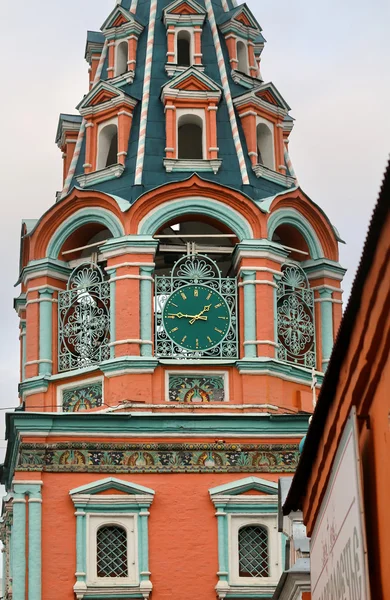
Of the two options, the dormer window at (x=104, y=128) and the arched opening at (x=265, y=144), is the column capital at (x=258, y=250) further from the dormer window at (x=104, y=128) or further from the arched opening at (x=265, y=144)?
the dormer window at (x=104, y=128)

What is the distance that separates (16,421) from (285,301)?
18.3 ft

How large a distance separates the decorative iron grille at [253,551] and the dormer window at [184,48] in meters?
9.86

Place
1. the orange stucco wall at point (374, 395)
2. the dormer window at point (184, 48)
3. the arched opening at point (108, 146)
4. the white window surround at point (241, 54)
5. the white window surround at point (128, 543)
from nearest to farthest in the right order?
the orange stucco wall at point (374, 395), the white window surround at point (128, 543), the arched opening at point (108, 146), the dormer window at point (184, 48), the white window surround at point (241, 54)

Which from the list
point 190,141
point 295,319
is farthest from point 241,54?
point 295,319

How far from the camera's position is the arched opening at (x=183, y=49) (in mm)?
35188

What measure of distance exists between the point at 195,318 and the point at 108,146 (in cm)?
465

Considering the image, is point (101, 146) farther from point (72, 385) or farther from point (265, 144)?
point (72, 385)

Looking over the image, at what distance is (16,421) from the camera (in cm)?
3019

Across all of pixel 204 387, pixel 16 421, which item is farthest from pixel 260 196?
pixel 16 421

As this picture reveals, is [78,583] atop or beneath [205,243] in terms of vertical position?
beneath

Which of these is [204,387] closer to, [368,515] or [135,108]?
[135,108]

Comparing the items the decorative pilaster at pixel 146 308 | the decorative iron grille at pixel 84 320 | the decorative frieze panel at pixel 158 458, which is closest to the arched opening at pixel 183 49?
the decorative iron grille at pixel 84 320

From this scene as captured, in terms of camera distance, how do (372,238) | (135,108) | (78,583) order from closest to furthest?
(372,238) → (78,583) → (135,108)

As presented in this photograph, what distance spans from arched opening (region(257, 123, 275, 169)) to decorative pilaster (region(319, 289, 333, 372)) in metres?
3.11
